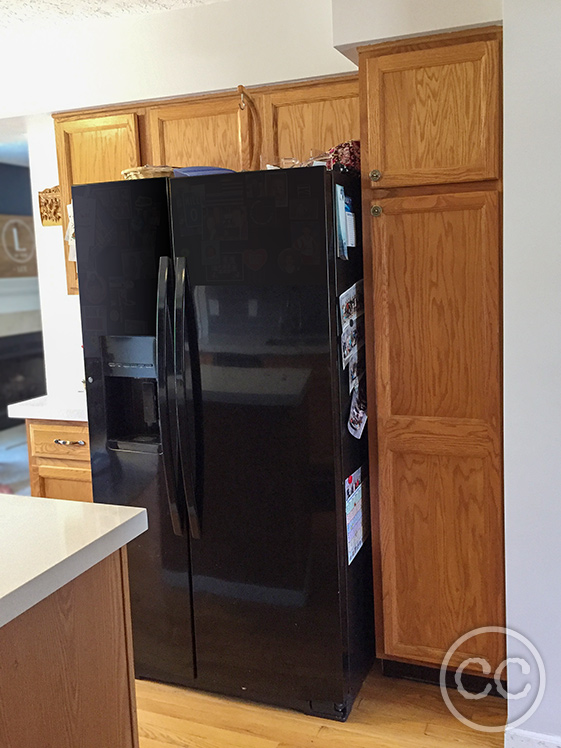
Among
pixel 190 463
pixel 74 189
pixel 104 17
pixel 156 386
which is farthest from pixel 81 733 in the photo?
pixel 104 17

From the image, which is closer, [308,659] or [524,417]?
[524,417]

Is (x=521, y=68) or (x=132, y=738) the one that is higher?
(x=521, y=68)

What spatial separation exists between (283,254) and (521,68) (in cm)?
81

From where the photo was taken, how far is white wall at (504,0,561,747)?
191 cm

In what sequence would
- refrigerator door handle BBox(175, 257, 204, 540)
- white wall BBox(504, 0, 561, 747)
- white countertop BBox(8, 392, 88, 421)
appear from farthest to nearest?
white countertop BBox(8, 392, 88, 421), refrigerator door handle BBox(175, 257, 204, 540), white wall BBox(504, 0, 561, 747)

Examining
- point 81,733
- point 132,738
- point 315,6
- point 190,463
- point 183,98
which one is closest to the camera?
point 81,733

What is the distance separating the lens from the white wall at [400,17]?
2.09 metres

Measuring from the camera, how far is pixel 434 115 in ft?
A: 7.18

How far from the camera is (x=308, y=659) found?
2322 mm

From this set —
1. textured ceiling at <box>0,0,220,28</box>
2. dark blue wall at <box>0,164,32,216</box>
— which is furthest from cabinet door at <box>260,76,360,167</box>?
dark blue wall at <box>0,164,32,216</box>

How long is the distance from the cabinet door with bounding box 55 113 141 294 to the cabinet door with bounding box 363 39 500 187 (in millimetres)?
1211

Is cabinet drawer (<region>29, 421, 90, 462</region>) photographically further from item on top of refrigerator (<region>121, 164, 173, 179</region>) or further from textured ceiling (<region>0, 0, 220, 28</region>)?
textured ceiling (<region>0, 0, 220, 28</region>)

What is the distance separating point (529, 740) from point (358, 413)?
106cm

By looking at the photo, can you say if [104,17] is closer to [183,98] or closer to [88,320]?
[183,98]
